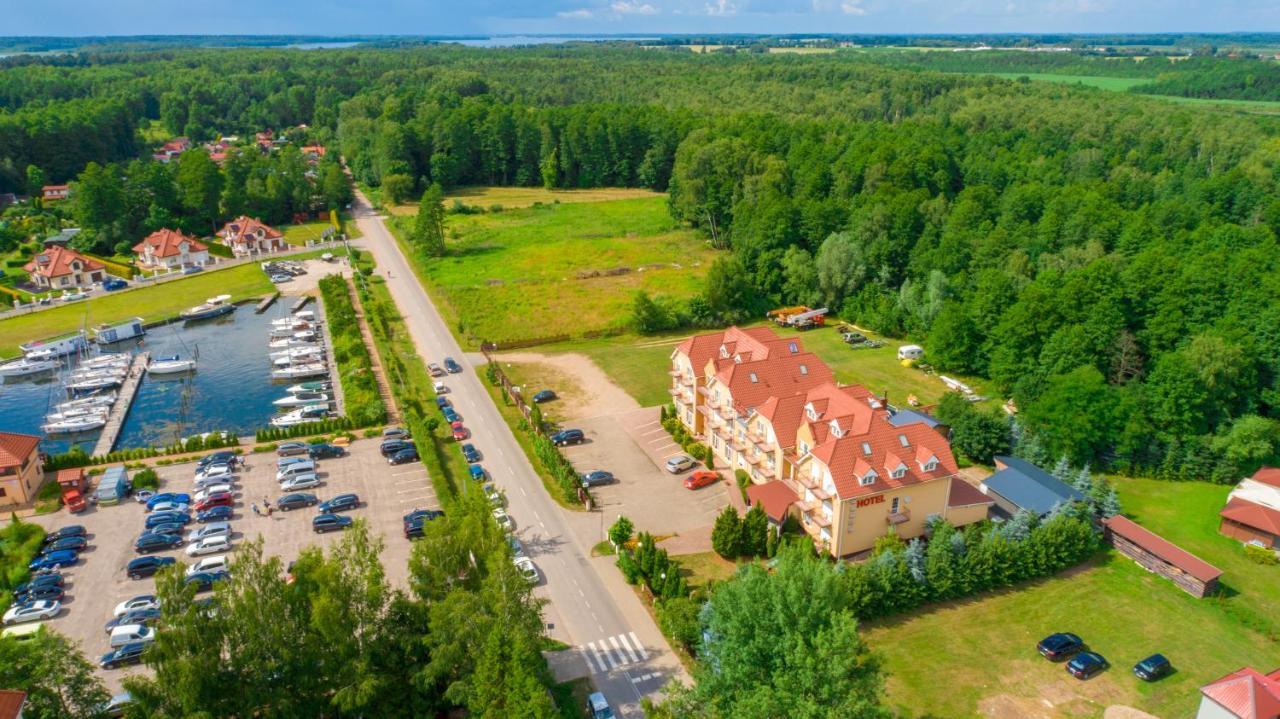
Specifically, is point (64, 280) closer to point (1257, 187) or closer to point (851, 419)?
point (851, 419)

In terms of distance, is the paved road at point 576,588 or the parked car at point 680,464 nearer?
the paved road at point 576,588

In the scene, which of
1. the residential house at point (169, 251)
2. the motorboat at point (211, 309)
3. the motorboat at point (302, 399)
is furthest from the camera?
the residential house at point (169, 251)

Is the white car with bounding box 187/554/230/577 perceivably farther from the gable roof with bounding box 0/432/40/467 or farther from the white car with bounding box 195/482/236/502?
the gable roof with bounding box 0/432/40/467

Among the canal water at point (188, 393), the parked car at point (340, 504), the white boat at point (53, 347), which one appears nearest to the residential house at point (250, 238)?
the canal water at point (188, 393)

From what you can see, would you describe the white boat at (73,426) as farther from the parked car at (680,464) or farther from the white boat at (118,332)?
the parked car at (680,464)

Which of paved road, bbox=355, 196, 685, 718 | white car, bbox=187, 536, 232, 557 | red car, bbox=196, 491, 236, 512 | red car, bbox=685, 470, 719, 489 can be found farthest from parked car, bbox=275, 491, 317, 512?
red car, bbox=685, 470, 719, 489
